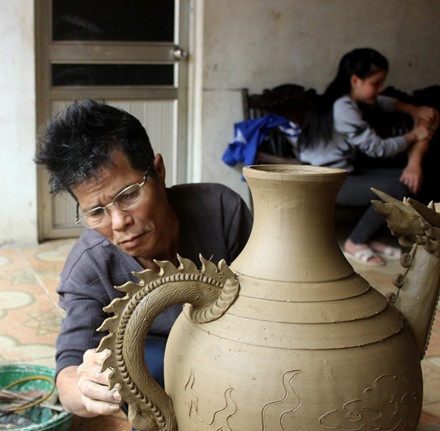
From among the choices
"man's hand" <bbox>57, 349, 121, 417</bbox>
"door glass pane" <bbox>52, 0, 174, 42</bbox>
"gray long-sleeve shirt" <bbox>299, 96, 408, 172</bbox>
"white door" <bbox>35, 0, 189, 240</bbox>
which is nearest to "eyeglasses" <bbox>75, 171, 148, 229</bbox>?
"man's hand" <bbox>57, 349, 121, 417</bbox>

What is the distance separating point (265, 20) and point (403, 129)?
1187 mm

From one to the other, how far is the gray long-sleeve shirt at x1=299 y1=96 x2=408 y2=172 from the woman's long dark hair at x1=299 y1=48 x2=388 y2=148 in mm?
37

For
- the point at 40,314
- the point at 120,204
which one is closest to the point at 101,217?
the point at 120,204

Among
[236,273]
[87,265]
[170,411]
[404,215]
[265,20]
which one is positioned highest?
[265,20]

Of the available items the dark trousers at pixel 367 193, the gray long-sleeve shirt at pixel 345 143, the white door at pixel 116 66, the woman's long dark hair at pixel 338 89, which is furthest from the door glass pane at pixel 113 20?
the dark trousers at pixel 367 193

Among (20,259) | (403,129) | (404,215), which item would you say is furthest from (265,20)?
(404,215)

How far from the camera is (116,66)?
4691 millimetres

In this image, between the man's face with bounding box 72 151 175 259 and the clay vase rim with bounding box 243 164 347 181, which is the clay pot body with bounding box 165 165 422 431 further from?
the man's face with bounding box 72 151 175 259

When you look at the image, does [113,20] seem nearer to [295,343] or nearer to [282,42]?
[282,42]

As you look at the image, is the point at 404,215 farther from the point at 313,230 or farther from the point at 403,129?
the point at 403,129

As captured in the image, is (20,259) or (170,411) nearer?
(170,411)

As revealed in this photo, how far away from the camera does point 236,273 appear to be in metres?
1.43

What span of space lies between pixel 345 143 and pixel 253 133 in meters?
0.58

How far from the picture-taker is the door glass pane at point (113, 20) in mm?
4500
